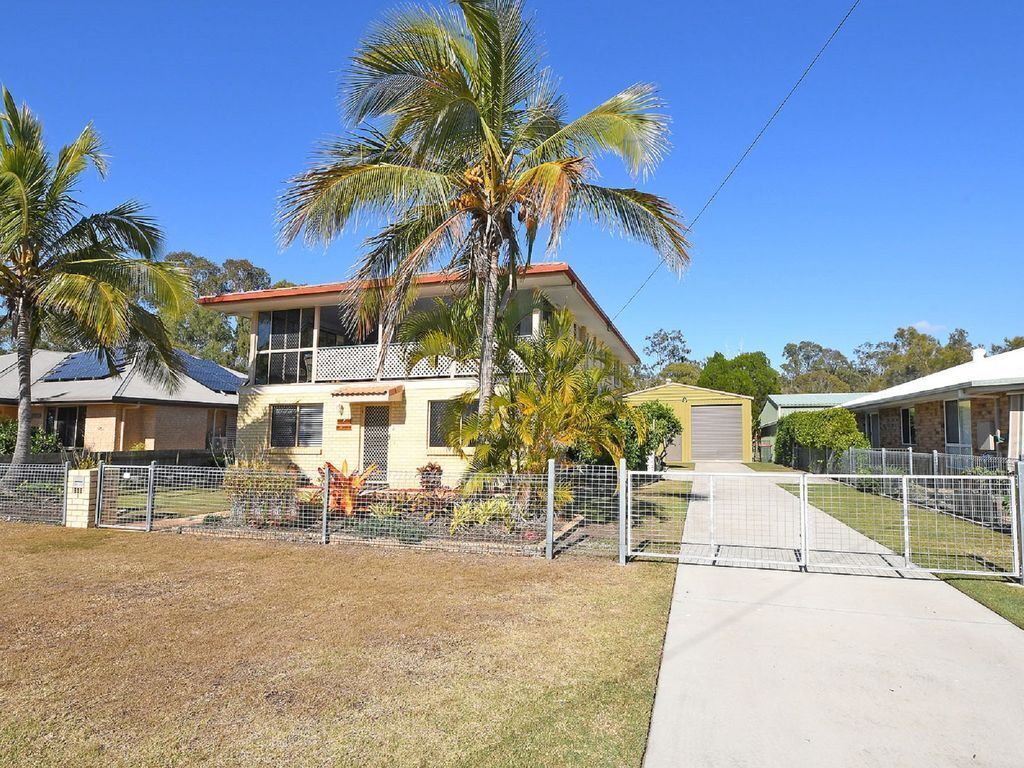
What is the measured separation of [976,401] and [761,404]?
1368 inches

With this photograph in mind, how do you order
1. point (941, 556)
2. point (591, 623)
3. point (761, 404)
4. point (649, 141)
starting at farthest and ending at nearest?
point (761, 404)
point (649, 141)
point (941, 556)
point (591, 623)

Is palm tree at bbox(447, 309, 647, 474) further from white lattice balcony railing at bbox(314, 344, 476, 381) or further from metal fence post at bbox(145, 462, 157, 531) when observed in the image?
white lattice balcony railing at bbox(314, 344, 476, 381)

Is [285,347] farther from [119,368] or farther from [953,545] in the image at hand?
[953,545]

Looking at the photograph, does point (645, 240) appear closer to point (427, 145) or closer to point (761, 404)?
point (427, 145)

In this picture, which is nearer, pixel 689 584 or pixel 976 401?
pixel 689 584

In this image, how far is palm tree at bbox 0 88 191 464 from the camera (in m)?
11.3

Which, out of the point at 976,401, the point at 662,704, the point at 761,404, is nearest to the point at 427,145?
the point at 662,704

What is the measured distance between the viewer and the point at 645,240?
9.52m

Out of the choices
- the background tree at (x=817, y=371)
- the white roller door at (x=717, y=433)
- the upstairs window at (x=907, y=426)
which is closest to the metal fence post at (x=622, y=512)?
the upstairs window at (x=907, y=426)

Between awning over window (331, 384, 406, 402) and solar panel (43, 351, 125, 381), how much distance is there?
10.7 meters

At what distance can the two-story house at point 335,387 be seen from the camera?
1557 cm

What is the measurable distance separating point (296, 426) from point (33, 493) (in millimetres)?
6546

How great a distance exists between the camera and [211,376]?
25016 mm

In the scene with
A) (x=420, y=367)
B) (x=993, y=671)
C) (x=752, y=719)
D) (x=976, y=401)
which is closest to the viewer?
A: (x=752, y=719)
